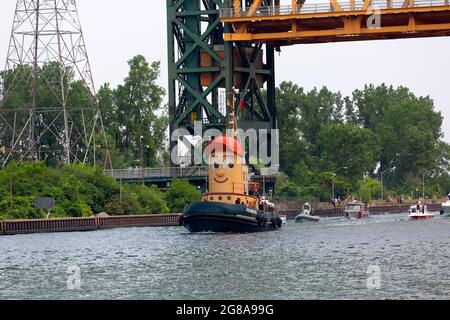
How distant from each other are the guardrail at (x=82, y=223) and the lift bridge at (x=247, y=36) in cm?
1153

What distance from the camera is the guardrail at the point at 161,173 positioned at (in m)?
136

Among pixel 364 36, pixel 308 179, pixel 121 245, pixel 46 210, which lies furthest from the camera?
pixel 308 179

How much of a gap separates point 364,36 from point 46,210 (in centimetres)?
3232

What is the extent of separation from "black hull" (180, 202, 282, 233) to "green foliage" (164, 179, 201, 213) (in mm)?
30633

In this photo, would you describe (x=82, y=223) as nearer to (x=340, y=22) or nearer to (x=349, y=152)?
(x=340, y=22)

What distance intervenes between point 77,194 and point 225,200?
85.7 feet

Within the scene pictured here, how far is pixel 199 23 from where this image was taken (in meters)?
134

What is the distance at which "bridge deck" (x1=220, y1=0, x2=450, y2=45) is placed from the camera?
396 ft

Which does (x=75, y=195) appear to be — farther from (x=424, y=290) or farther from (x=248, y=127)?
(x=424, y=290)

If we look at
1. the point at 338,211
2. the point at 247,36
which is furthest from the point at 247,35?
the point at 338,211

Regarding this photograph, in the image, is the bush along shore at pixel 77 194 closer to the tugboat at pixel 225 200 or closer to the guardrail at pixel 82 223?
the guardrail at pixel 82 223

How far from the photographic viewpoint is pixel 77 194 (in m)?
121

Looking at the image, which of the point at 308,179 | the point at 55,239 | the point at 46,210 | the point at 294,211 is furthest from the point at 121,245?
the point at 308,179
